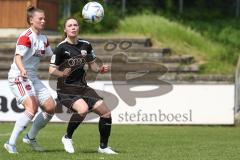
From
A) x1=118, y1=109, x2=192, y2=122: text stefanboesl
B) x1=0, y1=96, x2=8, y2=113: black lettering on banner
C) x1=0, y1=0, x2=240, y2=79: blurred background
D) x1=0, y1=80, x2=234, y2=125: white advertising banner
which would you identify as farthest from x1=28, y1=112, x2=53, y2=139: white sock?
x1=0, y1=0, x2=240, y2=79: blurred background

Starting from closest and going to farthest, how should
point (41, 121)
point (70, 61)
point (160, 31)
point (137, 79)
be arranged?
point (70, 61), point (41, 121), point (137, 79), point (160, 31)

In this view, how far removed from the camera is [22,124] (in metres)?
10.5

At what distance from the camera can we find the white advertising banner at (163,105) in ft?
62.8

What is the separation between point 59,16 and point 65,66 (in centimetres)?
2170

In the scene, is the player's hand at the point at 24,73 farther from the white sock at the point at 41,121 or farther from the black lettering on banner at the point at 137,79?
the black lettering on banner at the point at 137,79

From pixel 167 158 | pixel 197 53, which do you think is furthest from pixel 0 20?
pixel 167 158

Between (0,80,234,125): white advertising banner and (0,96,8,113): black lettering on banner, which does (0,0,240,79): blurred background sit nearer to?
(0,80,234,125): white advertising banner

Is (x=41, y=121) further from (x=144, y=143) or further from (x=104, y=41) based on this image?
(x=104, y=41)

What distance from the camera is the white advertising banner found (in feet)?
62.8

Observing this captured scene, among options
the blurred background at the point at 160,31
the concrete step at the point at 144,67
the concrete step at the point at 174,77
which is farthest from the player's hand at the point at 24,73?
the blurred background at the point at 160,31

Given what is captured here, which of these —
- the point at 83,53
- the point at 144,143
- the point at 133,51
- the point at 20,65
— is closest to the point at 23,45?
the point at 20,65

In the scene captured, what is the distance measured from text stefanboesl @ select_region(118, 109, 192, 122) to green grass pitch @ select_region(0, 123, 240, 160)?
528mm

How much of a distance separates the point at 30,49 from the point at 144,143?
3.24 meters

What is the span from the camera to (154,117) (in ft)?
62.7
